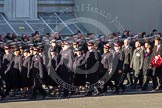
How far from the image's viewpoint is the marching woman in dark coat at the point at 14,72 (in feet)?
56.4

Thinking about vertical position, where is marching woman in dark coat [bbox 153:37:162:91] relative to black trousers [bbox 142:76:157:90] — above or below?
above

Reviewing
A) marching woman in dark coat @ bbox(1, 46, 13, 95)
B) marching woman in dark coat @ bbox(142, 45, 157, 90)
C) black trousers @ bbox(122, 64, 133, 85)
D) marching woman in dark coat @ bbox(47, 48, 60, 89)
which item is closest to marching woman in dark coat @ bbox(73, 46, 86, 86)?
marching woman in dark coat @ bbox(47, 48, 60, 89)

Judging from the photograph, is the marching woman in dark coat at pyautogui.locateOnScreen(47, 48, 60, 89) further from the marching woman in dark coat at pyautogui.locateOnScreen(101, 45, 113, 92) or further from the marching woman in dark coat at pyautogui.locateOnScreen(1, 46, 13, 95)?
the marching woman in dark coat at pyautogui.locateOnScreen(101, 45, 113, 92)

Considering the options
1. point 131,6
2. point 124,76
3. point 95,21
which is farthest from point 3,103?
point 131,6

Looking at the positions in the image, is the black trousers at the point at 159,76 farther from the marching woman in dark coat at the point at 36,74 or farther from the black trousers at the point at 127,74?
the marching woman in dark coat at the point at 36,74

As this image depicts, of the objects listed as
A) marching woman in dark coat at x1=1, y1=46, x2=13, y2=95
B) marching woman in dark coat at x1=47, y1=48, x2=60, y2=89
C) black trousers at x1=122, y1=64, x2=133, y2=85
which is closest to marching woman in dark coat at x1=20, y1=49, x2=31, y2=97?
marching woman in dark coat at x1=1, y1=46, x2=13, y2=95

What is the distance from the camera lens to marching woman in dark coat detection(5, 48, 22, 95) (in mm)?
17203

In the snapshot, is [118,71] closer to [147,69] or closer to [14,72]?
[147,69]

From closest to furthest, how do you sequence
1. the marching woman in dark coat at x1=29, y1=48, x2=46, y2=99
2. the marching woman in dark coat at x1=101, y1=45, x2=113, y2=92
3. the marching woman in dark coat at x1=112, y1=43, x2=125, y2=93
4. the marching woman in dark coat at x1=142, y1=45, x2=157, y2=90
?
the marching woman in dark coat at x1=29, y1=48, x2=46, y2=99 < the marching woman in dark coat at x1=101, y1=45, x2=113, y2=92 < the marching woman in dark coat at x1=112, y1=43, x2=125, y2=93 < the marching woman in dark coat at x1=142, y1=45, x2=157, y2=90

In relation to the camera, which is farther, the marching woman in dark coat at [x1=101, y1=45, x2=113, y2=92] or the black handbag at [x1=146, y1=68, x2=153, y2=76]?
the black handbag at [x1=146, y1=68, x2=153, y2=76]

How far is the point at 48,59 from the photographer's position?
1766 centimetres

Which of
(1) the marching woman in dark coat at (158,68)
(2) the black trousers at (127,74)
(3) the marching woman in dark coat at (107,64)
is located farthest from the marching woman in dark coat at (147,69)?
(3) the marching woman in dark coat at (107,64)

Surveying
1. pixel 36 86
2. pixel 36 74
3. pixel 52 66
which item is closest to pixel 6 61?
pixel 36 74

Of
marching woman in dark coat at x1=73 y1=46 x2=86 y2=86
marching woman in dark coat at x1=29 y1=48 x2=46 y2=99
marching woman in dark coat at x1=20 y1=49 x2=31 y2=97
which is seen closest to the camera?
marching woman in dark coat at x1=29 y1=48 x2=46 y2=99
